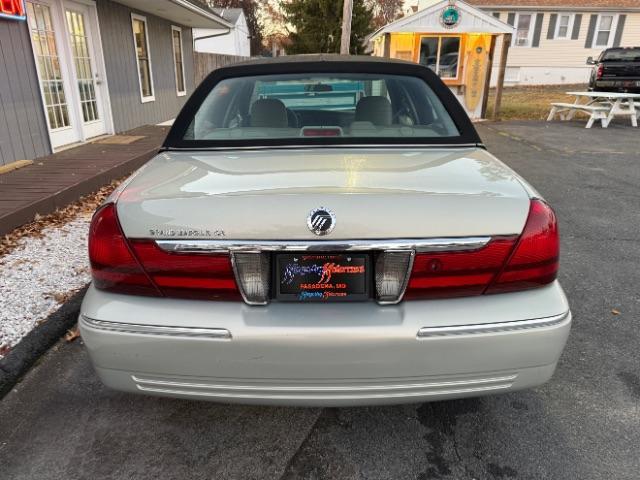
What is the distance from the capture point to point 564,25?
25719mm

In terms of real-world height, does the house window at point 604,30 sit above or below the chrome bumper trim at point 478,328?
above

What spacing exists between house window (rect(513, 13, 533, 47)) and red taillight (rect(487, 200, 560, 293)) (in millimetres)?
28260

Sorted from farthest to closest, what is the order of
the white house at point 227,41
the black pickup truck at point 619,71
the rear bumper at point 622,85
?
the white house at point 227,41, the black pickup truck at point 619,71, the rear bumper at point 622,85

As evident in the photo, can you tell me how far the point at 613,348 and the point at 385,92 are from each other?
2.05 metres

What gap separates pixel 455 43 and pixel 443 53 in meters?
0.42

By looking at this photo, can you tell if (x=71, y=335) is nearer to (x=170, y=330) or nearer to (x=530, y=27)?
(x=170, y=330)

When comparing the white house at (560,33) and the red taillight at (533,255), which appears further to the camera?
the white house at (560,33)

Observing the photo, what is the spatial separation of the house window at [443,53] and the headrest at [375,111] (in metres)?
12.4

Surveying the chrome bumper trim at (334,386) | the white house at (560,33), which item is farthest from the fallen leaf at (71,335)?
the white house at (560,33)

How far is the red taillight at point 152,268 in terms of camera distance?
1642 millimetres

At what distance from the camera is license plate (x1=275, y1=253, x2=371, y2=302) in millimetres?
1619

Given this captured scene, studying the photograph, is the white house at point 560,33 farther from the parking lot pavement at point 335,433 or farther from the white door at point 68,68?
the parking lot pavement at point 335,433

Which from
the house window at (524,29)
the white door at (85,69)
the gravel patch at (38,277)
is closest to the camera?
the gravel patch at (38,277)

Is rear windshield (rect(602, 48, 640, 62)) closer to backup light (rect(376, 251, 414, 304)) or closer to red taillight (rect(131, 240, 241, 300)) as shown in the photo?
backup light (rect(376, 251, 414, 304))
